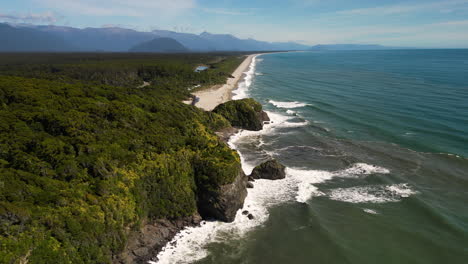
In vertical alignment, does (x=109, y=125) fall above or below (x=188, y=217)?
above

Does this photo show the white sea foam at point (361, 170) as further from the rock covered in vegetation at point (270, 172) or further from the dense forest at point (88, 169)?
the dense forest at point (88, 169)

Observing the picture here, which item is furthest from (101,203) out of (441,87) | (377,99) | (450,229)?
(441,87)

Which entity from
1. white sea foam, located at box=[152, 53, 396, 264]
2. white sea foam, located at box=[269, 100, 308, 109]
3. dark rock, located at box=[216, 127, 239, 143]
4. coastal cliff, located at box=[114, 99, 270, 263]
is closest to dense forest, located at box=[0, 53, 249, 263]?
coastal cliff, located at box=[114, 99, 270, 263]

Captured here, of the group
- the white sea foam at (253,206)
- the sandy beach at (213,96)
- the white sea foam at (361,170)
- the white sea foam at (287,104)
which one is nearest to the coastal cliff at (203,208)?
the white sea foam at (253,206)

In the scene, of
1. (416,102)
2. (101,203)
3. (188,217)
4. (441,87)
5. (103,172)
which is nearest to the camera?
(101,203)

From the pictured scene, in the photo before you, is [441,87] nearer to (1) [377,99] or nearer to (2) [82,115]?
(1) [377,99]

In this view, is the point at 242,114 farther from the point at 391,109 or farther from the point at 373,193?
the point at 391,109

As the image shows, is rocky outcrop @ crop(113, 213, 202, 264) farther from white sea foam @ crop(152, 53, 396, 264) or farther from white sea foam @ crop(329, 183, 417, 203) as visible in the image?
white sea foam @ crop(329, 183, 417, 203)
